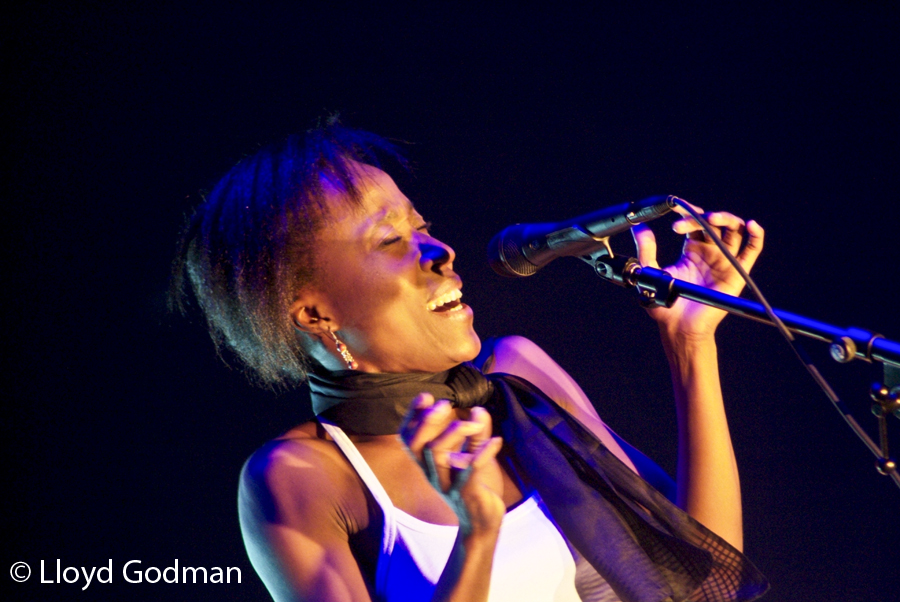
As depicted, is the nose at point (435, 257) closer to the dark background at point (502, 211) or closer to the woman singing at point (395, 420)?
the woman singing at point (395, 420)

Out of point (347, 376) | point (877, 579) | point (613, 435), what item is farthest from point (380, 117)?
point (877, 579)

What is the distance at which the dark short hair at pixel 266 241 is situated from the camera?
155 cm

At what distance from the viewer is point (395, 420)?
154 cm

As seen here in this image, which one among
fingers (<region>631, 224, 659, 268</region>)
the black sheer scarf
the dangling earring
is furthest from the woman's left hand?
the dangling earring

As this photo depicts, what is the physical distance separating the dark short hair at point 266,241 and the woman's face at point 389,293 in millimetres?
51

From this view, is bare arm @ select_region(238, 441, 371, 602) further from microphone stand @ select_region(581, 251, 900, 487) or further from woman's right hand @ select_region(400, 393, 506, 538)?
microphone stand @ select_region(581, 251, 900, 487)

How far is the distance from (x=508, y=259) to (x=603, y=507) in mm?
621

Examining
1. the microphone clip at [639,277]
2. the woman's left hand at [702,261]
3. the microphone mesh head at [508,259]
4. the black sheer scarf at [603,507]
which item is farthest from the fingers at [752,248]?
the black sheer scarf at [603,507]

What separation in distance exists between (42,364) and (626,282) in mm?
1831

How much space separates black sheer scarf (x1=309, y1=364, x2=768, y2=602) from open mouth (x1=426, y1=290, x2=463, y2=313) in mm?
166

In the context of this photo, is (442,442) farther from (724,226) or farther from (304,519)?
(724,226)

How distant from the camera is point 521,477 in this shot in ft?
5.30

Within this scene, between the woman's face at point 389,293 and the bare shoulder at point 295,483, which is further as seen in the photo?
the woman's face at point 389,293

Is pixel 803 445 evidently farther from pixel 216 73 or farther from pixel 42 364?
pixel 42 364
